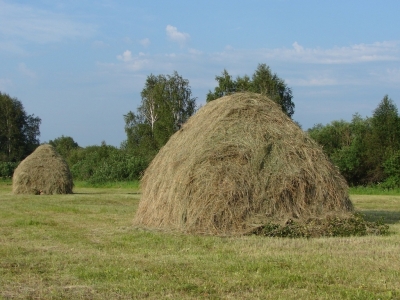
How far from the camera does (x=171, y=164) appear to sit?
1412cm

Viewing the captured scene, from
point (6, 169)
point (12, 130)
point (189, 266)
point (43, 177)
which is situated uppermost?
point (12, 130)

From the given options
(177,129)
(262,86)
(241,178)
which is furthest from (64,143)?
(241,178)

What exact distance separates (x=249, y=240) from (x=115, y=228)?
398cm

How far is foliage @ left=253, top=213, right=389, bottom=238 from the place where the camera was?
1218 centimetres

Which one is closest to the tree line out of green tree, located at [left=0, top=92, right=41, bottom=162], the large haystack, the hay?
green tree, located at [left=0, top=92, right=41, bottom=162]

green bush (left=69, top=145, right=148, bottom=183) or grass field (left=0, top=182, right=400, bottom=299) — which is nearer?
grass field (left=0, top=182, right=400, bottom=299)

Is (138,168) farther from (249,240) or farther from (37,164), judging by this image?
(249,240)

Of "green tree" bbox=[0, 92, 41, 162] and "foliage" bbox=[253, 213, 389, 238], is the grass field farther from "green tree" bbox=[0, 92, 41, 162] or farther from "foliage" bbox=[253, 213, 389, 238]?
"green tree" bbox=[0, 92, 41, 162]

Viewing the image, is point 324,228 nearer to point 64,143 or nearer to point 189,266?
point 189,266

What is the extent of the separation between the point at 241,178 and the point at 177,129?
142 feet

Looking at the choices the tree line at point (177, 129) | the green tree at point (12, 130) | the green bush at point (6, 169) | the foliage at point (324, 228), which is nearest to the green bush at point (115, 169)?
the tree line at point (177, 129)

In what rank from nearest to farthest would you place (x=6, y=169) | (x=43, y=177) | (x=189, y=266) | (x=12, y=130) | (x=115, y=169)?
1. (x=189, y=266)
2. (x=43, y=177)
3. (x=115, y=169)
4. (x=6, y=169)
5. (x=12, y=130)

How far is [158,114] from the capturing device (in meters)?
65.1

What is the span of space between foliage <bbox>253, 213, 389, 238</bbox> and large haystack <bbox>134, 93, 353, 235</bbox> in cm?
22
